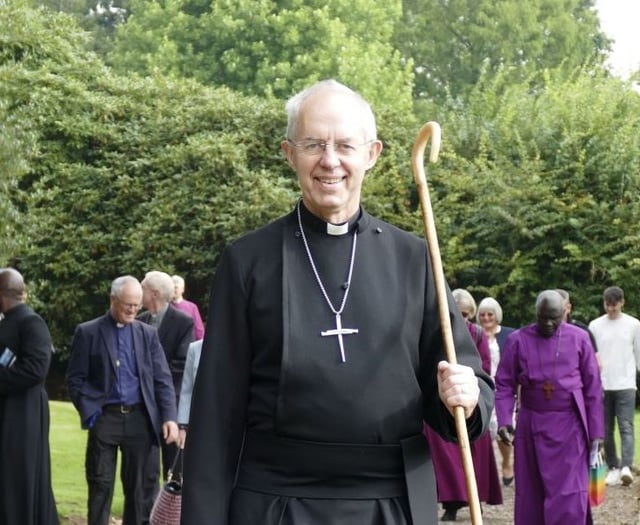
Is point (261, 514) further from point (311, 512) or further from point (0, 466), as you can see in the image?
point (0, 466)

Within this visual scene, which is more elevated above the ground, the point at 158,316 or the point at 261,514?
the point at 158,316

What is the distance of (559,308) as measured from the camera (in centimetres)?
1384

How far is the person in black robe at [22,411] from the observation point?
11.5 metres

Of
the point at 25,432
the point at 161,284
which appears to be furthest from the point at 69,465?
the point at 25,432

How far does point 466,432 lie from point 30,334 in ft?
24.0

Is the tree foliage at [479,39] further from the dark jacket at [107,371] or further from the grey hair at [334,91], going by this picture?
the grey hair at [334,91]

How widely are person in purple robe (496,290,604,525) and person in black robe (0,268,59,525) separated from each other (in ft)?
13.4

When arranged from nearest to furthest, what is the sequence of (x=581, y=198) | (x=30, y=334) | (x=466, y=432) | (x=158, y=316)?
(x=466, y=432) → (x=30, y=334) → (x=158, y=316) → (x=581, y=198)

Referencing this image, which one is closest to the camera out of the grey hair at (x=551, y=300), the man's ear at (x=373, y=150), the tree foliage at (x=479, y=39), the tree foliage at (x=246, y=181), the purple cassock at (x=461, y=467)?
the man's ear at (x=373, y=150)

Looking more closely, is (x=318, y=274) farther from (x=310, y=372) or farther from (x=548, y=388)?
(x=548, y=388)

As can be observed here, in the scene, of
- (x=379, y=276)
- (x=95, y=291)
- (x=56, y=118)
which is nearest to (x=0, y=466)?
(x=379, y=276)

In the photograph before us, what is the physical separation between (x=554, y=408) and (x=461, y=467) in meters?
1.76

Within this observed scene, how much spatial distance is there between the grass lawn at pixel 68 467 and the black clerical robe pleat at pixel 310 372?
30.7 ft

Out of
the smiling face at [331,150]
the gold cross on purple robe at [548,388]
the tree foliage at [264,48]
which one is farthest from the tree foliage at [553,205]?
the smiling face at [331,150]
